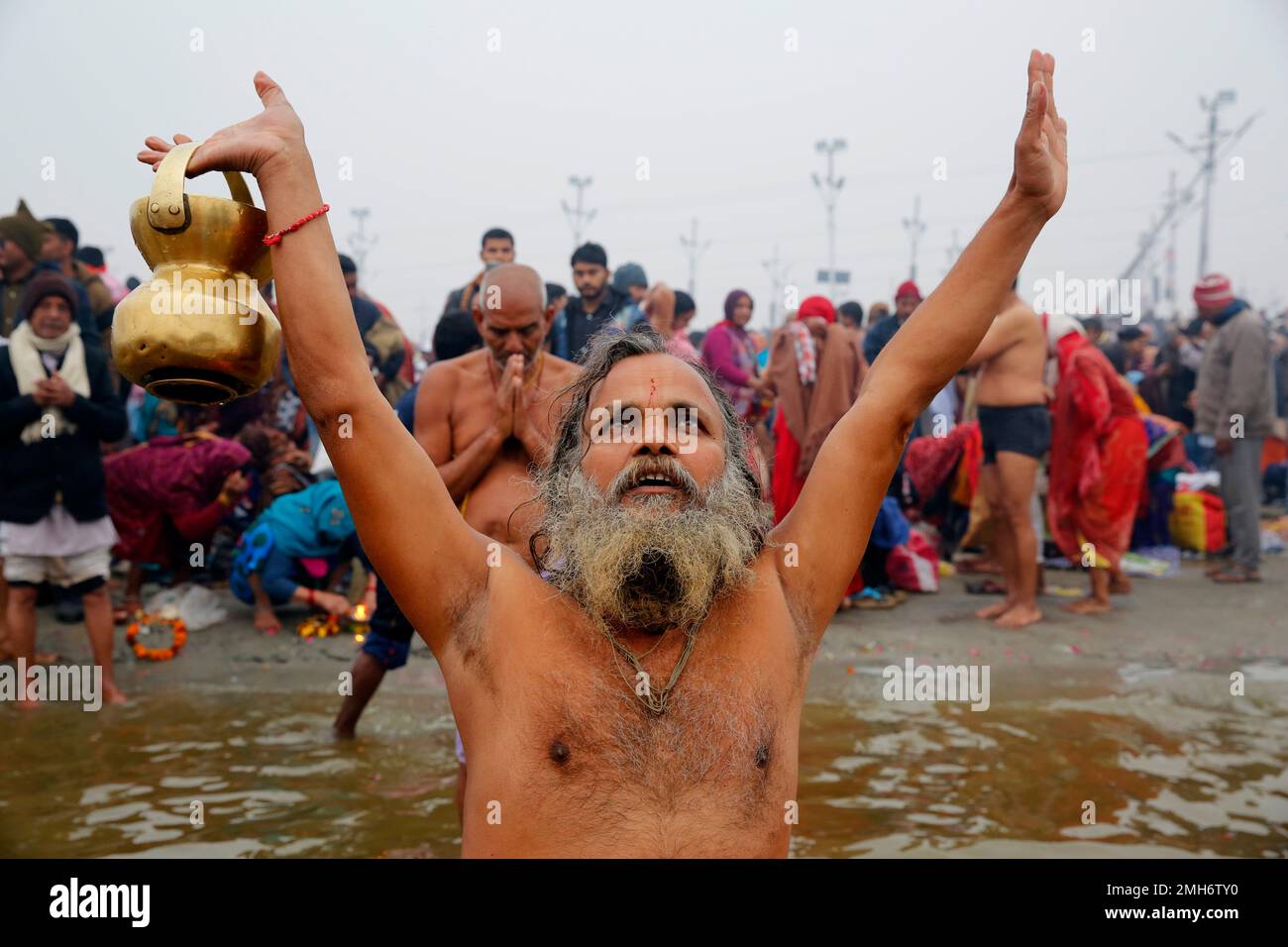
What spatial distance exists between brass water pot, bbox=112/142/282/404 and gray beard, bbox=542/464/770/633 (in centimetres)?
80

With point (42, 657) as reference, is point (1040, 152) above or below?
above

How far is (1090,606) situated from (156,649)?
6.25 meters

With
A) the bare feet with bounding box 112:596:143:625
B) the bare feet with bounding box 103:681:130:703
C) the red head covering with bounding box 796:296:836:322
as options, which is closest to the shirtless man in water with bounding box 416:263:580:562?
the bare feet with bounding box 103:681:130:703

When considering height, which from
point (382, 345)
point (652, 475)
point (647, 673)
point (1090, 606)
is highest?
point (382, 345)

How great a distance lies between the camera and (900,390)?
2463 mm

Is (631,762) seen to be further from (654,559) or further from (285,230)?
(285,230)

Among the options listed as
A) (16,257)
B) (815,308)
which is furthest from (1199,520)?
(16,257)

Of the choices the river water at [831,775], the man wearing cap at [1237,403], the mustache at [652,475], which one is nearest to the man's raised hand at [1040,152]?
the mustache at [652,475]

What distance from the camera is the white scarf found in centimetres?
564

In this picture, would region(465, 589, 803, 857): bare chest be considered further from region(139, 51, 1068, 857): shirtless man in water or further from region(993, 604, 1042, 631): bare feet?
region(993, 604, 1042, 631): bare feet

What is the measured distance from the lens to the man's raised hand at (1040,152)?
235 cm

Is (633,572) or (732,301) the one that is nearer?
(633,572)

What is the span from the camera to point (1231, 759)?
16.8 ft

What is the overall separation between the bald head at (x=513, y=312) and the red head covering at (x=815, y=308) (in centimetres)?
426
